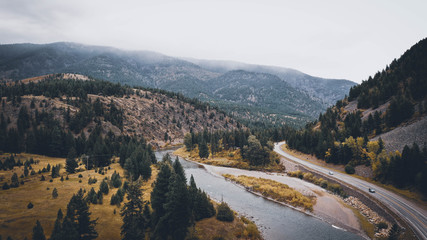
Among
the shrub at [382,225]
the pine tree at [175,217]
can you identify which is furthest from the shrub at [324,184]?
the pine tree at [175,217]

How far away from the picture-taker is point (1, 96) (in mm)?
141500

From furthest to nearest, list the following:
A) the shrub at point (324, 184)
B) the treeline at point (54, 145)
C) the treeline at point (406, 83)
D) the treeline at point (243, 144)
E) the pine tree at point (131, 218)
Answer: the treeline at point (243, 144), the treeline at point (54, 145), the treeline at point (406, 83), the shrub at point (324, 184), the pine tree at point (131, 218)

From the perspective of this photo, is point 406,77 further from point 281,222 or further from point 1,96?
point 1,96

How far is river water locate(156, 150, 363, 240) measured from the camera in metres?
38.0

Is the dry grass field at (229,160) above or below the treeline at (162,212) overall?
below

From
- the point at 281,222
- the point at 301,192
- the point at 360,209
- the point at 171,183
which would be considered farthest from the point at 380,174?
the point at 171,183

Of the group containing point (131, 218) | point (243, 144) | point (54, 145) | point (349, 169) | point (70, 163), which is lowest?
point (54, 145)

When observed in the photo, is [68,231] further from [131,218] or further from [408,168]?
[408,168]

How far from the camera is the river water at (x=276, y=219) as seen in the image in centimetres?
3803

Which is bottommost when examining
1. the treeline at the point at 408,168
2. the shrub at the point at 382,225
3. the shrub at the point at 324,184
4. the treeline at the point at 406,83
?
the shrub at the point at 324,184

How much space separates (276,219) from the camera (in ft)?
148

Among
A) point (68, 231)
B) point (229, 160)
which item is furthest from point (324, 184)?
point (68, 231)

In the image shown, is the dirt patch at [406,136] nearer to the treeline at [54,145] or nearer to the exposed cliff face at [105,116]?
the treeline at [54,145]

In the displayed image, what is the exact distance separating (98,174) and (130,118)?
4301 inches
